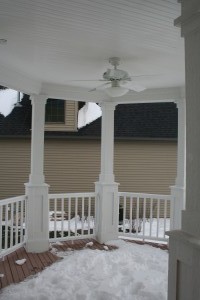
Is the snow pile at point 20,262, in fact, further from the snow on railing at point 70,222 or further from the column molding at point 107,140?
the column molding at point 107,140

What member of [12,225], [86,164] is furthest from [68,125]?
[12,225]

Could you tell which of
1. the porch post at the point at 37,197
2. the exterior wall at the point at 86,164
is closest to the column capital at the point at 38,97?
the porch post at the point at 37,197

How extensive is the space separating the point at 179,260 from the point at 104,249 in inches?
146

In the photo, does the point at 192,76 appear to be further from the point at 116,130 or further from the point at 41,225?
the point at 116,130

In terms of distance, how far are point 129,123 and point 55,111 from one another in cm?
262

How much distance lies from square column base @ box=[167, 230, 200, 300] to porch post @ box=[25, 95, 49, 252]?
3767 mm

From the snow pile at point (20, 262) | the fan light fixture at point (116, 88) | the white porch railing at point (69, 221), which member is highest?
the fan light fixture at point (116, 88)

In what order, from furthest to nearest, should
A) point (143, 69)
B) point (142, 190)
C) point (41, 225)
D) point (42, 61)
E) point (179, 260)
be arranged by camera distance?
point (142, 190) < point (41, 225) < point (143, 69) < point (42, 61) < point (179, 260)

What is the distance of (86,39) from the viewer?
11.1 feet

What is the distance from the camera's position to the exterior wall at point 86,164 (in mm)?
10672

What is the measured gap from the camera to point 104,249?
18.4 feet

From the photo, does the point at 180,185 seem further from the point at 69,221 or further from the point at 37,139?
the point at 37,139

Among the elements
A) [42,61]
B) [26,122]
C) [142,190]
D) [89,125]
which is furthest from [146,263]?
[26,122]

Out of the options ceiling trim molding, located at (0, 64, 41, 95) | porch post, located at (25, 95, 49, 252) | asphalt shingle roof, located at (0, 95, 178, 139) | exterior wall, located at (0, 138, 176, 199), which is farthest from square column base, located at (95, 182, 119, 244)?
asphalt shingle roof, located at (0, 95, 178, 139)
